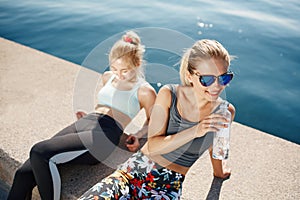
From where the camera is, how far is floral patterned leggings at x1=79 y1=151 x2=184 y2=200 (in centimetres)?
187

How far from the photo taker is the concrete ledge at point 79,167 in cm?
221

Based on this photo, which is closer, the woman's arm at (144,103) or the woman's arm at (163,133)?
the woman's arm at (163,133)

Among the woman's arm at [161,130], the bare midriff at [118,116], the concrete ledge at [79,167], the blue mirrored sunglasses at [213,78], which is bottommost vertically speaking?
the concrete ledge at [79,167]

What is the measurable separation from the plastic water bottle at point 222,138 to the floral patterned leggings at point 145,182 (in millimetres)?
305

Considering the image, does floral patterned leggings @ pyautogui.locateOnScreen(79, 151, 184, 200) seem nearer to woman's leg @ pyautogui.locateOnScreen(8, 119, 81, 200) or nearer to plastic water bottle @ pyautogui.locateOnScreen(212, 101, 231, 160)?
plastic water bottle @ pyautogui.locateOnScreen(212, 101, 231, 160)

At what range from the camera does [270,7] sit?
7684 millimetres

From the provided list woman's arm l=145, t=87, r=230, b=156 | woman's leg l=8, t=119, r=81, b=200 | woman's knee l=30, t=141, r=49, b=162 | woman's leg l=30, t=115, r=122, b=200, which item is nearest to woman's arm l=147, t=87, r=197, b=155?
woman's arm l=145, t=87, r=230, b=156

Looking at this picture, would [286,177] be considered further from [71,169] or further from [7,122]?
[7,122]

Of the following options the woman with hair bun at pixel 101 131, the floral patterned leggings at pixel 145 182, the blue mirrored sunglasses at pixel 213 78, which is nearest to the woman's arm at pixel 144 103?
the woman with hair bun at pixel 101 131

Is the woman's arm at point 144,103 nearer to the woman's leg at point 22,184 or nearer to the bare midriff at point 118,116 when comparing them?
the bare midriff at point 118,116

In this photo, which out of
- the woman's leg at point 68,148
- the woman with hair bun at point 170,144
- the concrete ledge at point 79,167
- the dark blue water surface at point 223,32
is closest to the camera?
the woman with hair bun at point 170,144

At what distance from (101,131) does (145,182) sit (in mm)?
532

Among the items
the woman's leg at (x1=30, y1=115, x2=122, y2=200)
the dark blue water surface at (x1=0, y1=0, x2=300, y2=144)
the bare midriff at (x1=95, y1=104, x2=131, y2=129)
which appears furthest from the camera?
the dark blue water surface at (x1=0, y1=0, x2=300, y2=144)

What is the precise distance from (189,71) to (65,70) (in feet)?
7.95
